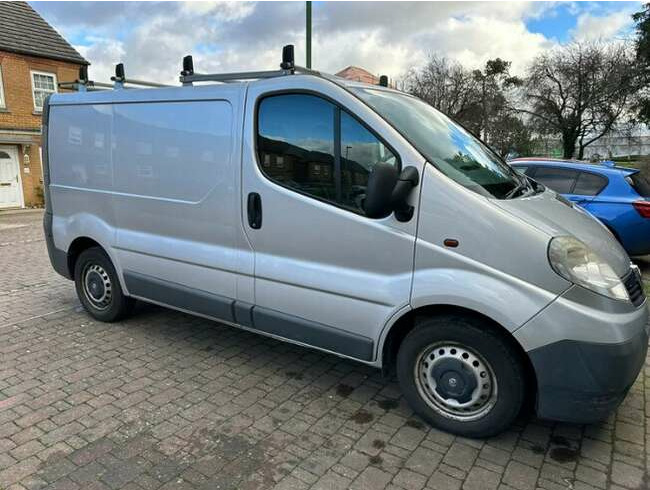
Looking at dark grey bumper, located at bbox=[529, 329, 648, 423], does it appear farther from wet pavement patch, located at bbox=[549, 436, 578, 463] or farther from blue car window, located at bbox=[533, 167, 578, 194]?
blue car window, located at bbox=[533, 167, 578, 194]

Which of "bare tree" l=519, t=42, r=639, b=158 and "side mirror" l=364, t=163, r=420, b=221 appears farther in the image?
"bare tree" l=519, t=42, r=639, b=158

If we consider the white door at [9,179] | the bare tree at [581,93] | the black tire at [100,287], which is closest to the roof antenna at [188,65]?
the black tire at [100,287]

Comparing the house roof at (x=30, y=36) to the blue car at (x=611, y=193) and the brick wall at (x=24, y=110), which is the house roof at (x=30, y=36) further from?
the blue car at (x=611, y=193)

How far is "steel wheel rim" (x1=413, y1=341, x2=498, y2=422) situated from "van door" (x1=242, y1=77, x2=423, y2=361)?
35cm

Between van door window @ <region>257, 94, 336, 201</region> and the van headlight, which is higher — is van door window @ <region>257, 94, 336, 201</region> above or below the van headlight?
above

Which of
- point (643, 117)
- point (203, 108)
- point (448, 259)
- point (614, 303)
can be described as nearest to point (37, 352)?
point (203, 108)

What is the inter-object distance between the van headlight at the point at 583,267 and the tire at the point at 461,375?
527mm

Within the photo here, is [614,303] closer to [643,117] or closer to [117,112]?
[117,112]

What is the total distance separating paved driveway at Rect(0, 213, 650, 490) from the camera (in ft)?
8.84

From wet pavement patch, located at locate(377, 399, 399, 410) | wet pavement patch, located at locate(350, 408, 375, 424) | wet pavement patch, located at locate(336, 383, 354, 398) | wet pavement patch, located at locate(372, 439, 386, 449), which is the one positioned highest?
wet pavement patch, located at locate(336, 383, 354, 398)

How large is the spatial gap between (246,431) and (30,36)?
21.0 metres

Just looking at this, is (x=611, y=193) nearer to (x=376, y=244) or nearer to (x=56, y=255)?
(x=376, y=244)

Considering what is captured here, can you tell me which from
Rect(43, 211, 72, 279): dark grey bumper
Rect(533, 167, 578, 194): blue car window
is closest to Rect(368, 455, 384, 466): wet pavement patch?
Rect(43, 211, 72, 279): dark grey bumper

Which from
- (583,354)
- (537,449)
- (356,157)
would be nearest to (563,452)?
(537,449)
